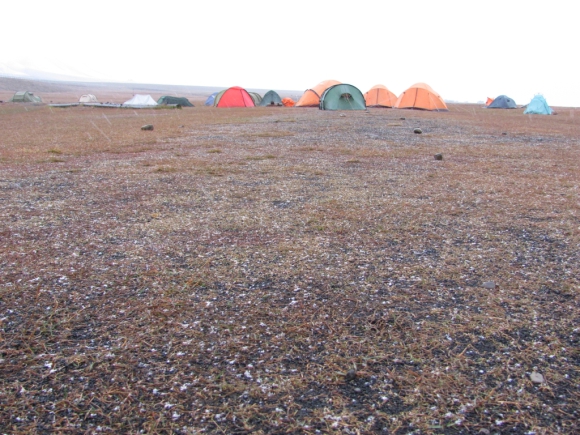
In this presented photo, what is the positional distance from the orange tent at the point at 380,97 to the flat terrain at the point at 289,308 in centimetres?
3322

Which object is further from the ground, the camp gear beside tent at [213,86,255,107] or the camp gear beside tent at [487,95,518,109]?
the camp gear beside tent at [487,95,518,109]

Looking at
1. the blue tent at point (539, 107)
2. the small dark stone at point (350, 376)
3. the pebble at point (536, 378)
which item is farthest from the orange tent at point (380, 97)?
the small dark stone at point (350, 376)

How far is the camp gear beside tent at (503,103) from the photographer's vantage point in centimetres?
4581

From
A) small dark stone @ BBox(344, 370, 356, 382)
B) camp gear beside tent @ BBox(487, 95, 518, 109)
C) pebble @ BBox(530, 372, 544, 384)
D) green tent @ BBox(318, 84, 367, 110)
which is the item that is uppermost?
camp gear beside tent @ BBox(487, 95, 518, 109)

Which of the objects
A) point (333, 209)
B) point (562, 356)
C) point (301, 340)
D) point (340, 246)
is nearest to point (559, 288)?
point (562, 356)

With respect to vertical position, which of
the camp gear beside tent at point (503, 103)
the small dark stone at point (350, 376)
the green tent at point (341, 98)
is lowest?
the small dark stone at point (350, 376)

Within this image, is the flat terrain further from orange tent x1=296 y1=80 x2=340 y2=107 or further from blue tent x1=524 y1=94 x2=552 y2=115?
blue tent x1=524 y1=94 x2=552 y2=115

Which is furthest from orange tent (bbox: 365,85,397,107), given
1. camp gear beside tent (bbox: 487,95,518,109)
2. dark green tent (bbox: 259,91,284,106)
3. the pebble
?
the pebble

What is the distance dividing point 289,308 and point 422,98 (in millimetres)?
34911

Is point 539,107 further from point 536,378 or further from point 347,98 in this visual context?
point 536,378

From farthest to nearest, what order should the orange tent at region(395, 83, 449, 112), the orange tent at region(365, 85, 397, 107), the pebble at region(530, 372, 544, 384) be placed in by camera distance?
the orange tent at region(365, 85, 397, 107)
the orange tent at region(395, 83, 449, 112)
the pebble at region(530, 372, 544, 384)

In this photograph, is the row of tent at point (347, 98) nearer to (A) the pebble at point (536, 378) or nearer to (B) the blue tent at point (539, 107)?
(B) the blue tent at point (539, 107)

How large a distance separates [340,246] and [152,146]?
9.77 metres

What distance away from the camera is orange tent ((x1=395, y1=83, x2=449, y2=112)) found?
3503 cm
